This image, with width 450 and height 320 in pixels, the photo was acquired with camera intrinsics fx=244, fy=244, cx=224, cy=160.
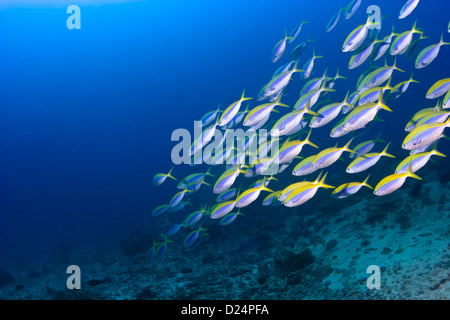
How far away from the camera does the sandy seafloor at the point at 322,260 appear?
12.2ft

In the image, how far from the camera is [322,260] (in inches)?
207

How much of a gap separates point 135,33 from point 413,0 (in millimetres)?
98938

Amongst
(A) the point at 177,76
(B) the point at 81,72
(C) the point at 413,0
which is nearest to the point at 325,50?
(A) the point at 177,76

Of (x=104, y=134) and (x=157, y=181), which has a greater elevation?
(x=104, y=134)

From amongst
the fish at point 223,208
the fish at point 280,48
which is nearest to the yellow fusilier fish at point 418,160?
the fish at point 223,208

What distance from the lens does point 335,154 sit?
3.57 meters

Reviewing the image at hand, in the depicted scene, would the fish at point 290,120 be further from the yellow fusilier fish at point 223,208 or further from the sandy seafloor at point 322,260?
the sandy seafloor at point 322,260

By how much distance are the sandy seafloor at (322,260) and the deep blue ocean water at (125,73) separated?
39.1 meters

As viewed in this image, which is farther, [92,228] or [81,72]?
[81,72]

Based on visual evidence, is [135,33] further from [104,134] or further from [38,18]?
[104,134]

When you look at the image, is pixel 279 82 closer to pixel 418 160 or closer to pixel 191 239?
pixel 418 160

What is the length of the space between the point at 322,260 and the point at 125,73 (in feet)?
329

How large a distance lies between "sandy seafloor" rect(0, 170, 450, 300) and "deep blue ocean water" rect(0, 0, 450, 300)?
3909 cm
